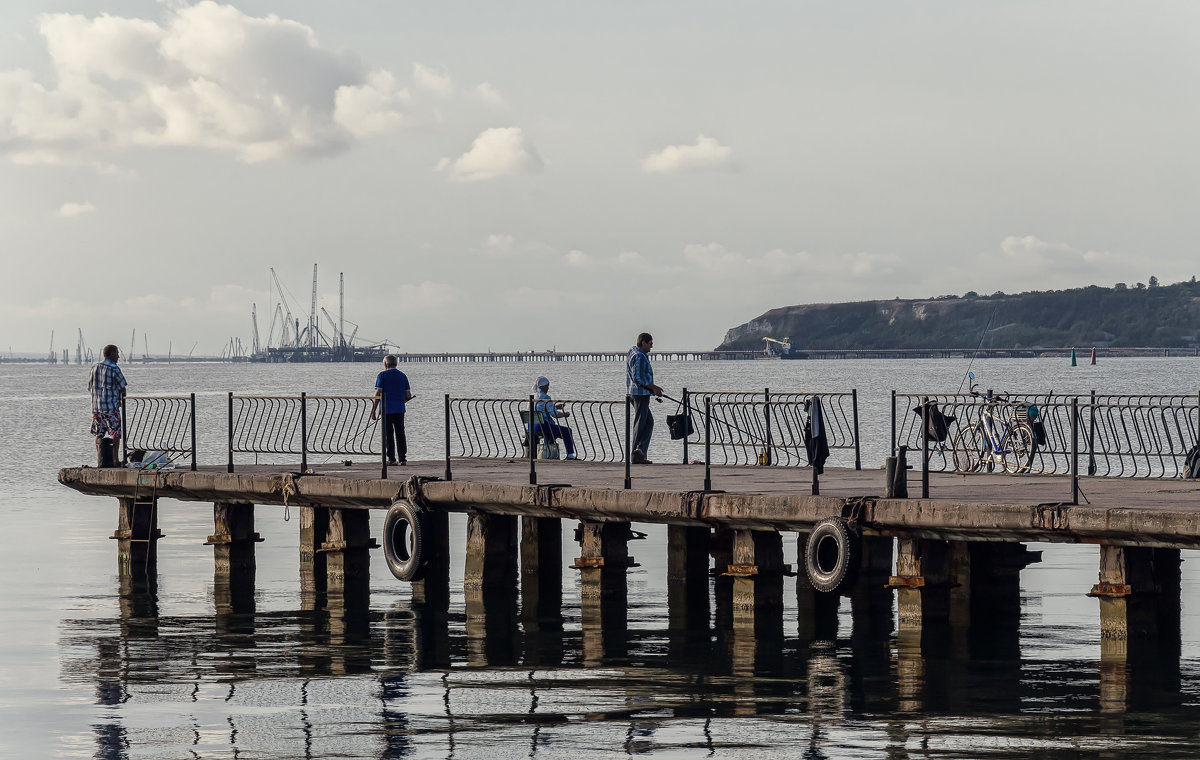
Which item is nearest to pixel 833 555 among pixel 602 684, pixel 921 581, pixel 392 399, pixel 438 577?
pixel 921 581

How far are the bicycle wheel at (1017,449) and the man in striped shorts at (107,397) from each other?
12.9 metres

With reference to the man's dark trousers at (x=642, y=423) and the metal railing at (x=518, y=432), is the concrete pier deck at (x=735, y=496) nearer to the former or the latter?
the man's dark trousers at (x=642, y=423)

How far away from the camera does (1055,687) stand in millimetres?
15820

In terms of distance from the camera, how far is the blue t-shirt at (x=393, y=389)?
989 inches

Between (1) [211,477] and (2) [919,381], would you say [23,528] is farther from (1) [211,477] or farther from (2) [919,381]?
(2) [919,381]

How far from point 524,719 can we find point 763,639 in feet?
16.9

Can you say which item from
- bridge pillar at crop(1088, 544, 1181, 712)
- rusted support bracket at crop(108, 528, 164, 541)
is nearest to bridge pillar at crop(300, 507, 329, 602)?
rusted support bracket at crop(108, 528, 164, 541)

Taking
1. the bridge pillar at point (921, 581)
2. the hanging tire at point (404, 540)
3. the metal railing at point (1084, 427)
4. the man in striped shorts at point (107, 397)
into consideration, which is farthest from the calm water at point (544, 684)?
the man in striped shorts at point (107, 397)

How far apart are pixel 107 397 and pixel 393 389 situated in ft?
14.4

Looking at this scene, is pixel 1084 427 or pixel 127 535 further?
pixel 1084 427

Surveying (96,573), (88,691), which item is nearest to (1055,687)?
(88,691)

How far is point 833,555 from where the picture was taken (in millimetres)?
17500

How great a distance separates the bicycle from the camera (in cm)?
2400

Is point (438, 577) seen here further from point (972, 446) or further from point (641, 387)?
point (972, 446)
